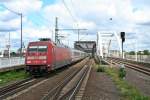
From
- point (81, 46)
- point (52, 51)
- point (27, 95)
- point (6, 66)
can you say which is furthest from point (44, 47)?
point (81, 46)

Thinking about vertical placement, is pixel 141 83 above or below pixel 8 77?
below

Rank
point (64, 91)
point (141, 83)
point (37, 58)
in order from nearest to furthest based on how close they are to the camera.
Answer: point (64, 91)
point (141, 83)
point (37, 58)

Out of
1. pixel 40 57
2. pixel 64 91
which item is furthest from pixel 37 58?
pixel 64 91

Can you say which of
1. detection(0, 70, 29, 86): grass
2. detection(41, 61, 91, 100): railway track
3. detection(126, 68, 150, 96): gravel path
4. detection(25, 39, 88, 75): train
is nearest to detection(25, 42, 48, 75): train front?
detection(25, 39, 88, 75): train

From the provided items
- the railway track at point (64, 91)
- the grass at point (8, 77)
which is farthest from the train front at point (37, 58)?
the railway track at point (64, 91)

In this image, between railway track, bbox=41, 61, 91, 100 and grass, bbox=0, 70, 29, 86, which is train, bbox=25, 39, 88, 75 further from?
railway track, bbox=41, 61, 91, 100

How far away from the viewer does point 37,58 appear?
35.2m

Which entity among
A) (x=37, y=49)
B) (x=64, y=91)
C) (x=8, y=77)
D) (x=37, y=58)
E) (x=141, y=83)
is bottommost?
(x=141, y=83)

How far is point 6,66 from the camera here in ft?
128

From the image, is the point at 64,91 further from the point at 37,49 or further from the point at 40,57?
the point at 37,49

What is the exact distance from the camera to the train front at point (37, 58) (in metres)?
34.8

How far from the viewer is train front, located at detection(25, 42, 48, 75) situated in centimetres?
3481

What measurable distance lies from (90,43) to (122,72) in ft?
344

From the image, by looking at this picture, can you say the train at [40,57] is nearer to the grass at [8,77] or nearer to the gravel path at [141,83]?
the grass at [8,77]
